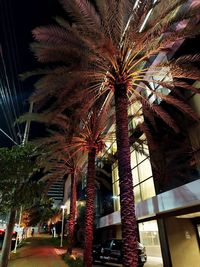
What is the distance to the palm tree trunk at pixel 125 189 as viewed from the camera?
6766mm

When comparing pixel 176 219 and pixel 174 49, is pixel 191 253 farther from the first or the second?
pixel 174 49

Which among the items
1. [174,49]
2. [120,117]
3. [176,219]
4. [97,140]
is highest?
[174,49]

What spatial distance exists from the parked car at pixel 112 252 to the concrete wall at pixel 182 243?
2.27 m

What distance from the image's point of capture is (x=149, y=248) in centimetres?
1923

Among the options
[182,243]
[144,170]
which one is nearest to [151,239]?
[144,170]

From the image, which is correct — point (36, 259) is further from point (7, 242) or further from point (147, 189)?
point (147, 189)

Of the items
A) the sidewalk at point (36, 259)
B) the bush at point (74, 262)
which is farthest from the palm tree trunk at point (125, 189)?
the sidewalk at point (36, 259)

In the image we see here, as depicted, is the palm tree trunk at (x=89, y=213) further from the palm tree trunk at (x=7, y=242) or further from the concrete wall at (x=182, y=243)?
the concrete wall at (x=182, y=243)

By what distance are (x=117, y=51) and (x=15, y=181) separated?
883 cm

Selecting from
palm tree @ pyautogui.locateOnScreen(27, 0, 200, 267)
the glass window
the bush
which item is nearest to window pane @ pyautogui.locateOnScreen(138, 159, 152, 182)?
the glass window

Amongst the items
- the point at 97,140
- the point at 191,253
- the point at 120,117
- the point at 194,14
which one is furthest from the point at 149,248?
the point at 194,14

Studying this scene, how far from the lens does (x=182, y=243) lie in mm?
13211

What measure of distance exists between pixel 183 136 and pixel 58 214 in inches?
2342

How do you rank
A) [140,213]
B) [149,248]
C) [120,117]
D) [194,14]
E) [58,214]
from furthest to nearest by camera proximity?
[58,214] → [149,248] → [140,213] → [120,117] → [194,14]
